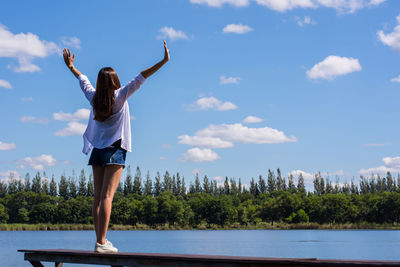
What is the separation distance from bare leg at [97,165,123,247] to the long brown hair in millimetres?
576

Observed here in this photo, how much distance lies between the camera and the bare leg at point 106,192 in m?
4.52

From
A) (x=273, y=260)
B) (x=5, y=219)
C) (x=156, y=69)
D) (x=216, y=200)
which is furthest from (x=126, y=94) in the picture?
(x=5, y=219)

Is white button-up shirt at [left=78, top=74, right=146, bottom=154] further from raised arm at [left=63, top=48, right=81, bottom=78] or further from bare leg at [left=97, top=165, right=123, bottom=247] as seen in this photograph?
raised arm at [left=63, top=48, right=81, bottom=78]

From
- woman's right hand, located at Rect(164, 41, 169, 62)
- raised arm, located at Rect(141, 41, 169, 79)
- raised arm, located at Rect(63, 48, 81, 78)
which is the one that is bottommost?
raised arm, located at Rect(141, 41, 169, 79)

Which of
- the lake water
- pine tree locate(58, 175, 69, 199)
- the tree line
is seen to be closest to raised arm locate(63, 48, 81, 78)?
the lake water

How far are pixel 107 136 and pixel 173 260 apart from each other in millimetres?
1466

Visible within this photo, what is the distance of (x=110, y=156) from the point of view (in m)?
4.52

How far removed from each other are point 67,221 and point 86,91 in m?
98.8

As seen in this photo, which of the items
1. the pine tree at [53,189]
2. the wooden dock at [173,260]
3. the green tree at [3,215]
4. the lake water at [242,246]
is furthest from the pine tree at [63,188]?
the wooden dock at [173,260]

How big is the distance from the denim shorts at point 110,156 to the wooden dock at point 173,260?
0.91m

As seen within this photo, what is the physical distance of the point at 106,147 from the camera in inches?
178

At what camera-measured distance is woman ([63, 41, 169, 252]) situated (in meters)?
4.45

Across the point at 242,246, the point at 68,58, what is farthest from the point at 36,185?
the point at 68,58

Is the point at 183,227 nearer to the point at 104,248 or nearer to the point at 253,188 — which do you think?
the point at 253,188
